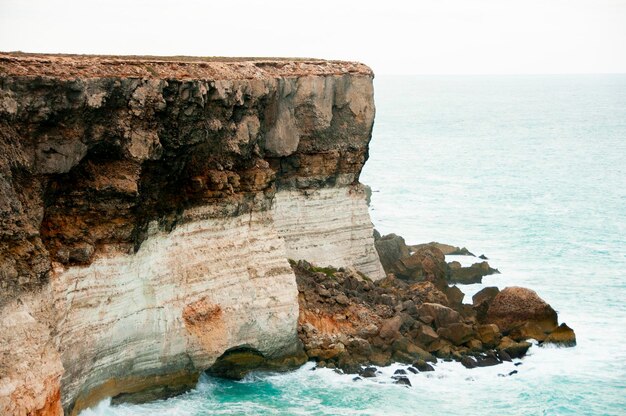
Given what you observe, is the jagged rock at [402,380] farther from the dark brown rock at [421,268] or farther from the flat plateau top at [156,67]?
the flat plateau top at [156,67]

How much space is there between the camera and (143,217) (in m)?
30.7

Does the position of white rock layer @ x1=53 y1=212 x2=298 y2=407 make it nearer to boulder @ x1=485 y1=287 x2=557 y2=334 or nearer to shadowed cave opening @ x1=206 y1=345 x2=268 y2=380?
shadowed cave opening @ x1=206 y1=345 x2=268 y2=380

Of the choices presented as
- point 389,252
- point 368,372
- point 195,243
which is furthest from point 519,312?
point 195,243

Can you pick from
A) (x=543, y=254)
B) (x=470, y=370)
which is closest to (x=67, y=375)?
(x=470, y=370)

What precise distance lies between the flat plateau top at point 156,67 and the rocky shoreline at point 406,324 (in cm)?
747

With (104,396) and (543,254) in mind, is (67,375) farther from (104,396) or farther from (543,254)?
(543,254)

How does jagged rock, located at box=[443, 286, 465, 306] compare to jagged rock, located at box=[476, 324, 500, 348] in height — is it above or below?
above

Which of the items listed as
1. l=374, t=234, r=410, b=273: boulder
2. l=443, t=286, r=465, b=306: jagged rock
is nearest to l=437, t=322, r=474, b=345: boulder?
l=443, t=286, r=465, b=306: jagged rock

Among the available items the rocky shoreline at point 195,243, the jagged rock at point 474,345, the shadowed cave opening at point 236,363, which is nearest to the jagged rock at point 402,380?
the rocky shoreline at point 195,243

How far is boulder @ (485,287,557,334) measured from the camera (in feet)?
130

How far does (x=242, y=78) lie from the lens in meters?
34.9

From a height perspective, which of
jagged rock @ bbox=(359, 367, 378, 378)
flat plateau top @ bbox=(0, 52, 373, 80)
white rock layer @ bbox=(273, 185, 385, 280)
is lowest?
jagged rock @ bbox=(359, 367, 378, 378)

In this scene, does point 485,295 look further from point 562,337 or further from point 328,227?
point 328,227

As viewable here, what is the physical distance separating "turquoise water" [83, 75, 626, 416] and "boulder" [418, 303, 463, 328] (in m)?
2.08
